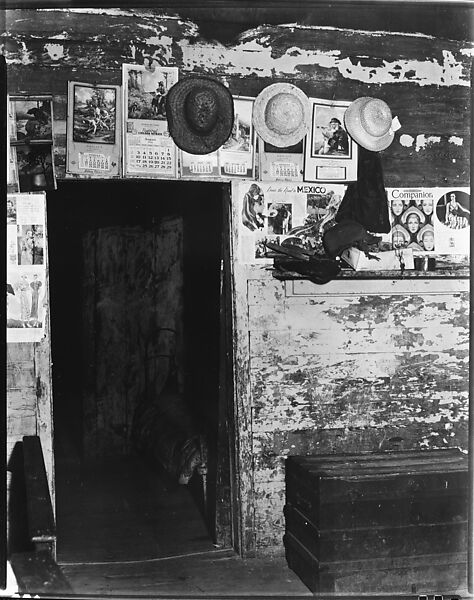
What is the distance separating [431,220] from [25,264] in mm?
2425

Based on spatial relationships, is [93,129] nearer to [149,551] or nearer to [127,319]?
[149,551]

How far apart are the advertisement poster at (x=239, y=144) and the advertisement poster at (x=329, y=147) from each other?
357mm

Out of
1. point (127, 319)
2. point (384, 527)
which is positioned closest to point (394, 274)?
point (384, 527)

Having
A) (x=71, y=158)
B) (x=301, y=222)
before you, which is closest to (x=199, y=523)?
(x=301, y=222)

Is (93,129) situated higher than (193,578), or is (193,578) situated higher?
(93,129)

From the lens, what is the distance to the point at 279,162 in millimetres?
4266

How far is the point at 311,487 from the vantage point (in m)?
3.89

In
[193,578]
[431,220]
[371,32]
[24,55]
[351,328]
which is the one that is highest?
[371,32]

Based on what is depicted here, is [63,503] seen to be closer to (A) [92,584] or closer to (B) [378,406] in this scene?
A: (A) [92,584]

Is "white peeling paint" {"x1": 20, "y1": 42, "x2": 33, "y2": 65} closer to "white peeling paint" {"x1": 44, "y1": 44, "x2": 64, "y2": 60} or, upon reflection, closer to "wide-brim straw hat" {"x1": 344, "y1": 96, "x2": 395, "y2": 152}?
"white peeling paint" {"x1": 44, "y1": 44, "x2": 64, "y2": 60}

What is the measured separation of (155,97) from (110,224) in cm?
338

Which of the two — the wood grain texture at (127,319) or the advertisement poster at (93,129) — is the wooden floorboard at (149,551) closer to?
the wood grain texture at (127,319)

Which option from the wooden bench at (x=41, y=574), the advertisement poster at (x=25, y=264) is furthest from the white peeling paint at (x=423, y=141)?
the wooden bench at (x=41, y=574)

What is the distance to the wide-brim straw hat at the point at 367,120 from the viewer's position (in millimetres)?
4254
